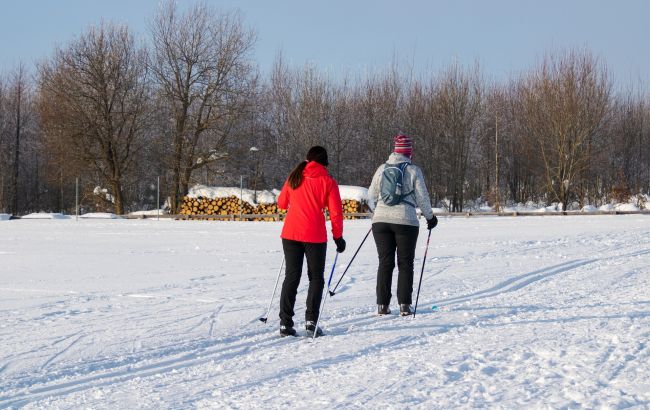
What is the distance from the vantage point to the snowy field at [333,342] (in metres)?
3.67

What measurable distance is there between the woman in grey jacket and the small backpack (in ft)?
0.04

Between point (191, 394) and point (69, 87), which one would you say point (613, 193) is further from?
point (191, 394)

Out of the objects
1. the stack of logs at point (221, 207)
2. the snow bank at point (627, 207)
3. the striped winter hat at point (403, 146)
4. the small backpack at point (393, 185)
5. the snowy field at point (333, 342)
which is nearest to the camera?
the snowy field at point (333, 342)

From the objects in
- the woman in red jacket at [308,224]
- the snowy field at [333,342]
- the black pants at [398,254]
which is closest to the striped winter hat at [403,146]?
the black pants at [398,254]

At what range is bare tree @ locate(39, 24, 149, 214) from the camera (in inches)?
1245

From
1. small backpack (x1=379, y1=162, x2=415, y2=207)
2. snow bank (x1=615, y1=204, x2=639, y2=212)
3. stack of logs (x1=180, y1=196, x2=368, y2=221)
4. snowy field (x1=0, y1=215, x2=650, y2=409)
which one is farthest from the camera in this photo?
snow bank (x1=615, y1=204, x2=639, y2=212)

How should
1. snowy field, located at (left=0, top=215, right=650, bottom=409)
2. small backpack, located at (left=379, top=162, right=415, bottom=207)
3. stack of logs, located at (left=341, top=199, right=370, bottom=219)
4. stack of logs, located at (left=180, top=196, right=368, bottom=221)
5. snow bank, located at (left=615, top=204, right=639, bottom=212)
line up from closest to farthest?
snowy field, located at (left=0, top=215, right=650, bottom=409)
small backpack, located at (left=379, top=162, right=415, bottom=207)
stack of logs, located at (left=341, top=199, right=370, bottom=219)
stack of logs, located at (left=180, top=196, right=368, bottom=221)
snow bank, located at (left=615, top=204, right=639, bottom=212)

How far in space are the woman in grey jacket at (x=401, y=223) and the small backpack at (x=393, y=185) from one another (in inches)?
0.5

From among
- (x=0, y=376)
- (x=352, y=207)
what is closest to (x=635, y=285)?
(x=0, y=376)

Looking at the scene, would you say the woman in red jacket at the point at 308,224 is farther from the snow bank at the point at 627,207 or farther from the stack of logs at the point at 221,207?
the snow bank at the point at 627,207

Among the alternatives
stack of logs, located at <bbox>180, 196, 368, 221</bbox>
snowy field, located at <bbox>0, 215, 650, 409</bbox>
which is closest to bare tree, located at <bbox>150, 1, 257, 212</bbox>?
stack of logs, located at <bbox>180, 196, 368, 221</bbox>

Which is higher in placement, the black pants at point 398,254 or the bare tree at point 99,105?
the bare tree at point 99,105

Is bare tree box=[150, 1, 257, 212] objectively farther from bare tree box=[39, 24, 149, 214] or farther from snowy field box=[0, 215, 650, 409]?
snowy field box=[0, 215, 650, 409]

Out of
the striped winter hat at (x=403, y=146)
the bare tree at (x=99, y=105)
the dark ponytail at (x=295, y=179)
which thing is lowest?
the dark ponytail at (x=295, y=179)
